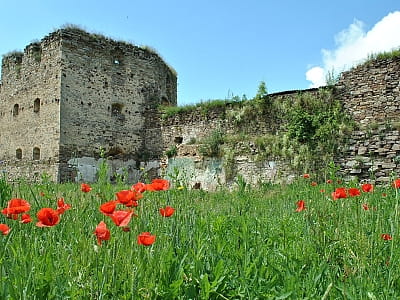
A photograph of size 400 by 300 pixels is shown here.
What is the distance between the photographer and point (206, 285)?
1.43m

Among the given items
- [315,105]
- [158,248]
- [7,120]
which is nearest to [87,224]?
[158,248]

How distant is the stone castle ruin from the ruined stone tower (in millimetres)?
41

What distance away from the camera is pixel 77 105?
14.2 metres

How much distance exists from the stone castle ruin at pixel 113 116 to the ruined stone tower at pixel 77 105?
0.04m

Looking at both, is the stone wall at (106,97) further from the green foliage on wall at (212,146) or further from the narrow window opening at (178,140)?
the green foliage on wall at (212,146)

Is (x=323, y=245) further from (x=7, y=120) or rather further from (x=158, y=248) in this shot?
(x=7, y=120)

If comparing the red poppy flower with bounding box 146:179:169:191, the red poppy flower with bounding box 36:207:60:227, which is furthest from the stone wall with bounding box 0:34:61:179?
the red poppy flower with bounding box 36:207:60:227

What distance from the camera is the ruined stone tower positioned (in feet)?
45.6

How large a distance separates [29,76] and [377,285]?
16.3m

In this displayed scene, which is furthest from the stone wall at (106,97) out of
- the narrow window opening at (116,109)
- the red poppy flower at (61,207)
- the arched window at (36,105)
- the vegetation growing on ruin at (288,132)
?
the red poppy flower at (61,207)

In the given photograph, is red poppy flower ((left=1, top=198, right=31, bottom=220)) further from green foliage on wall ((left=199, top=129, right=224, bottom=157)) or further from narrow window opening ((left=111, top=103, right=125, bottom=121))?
narrow window opening ((left=111, top=103, right=125, bottom=121))

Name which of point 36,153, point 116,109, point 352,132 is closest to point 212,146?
point 352,132

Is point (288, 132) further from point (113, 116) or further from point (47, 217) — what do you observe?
point (47, 217)

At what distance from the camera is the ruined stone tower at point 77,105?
→ 45.6 ft
